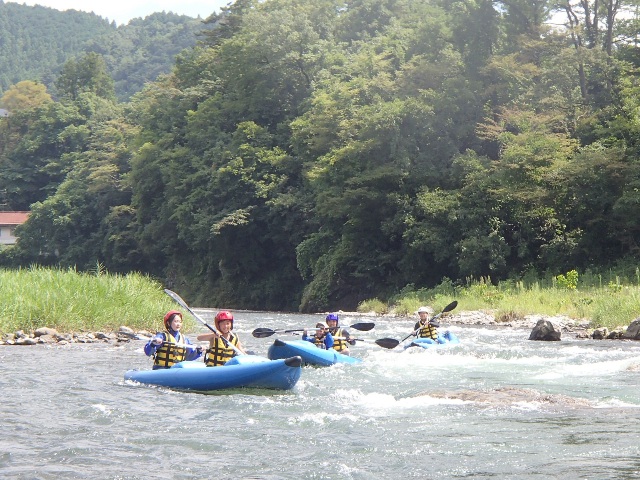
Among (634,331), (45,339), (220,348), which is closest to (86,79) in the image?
(45,339)

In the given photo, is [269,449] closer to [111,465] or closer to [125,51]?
[111,465]

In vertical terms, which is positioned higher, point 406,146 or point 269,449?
point 406,146

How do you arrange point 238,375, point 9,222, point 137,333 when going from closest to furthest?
1. point 238,375
2. point 137,333
3. point 9,222

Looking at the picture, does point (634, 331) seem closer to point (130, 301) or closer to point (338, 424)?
point (130, 301)

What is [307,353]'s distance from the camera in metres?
12.6

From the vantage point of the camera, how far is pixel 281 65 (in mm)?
39719

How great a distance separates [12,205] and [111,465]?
Result: 57315mm

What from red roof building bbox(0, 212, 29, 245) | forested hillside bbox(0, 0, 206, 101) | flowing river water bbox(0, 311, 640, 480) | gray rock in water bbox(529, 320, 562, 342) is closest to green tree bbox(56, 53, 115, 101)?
red roof building bbox(0, 212, 29, 245)

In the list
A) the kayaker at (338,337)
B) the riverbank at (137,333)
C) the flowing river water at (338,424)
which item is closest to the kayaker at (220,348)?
→ the flowing river water at (338,424)

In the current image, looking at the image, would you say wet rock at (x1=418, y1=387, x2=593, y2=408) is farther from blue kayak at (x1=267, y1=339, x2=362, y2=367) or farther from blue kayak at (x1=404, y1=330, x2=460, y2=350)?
blue kayak at (x1=404, y1=330, x2=460, y2=350)

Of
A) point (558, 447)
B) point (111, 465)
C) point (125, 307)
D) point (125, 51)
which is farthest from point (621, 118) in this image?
point (125, 51)

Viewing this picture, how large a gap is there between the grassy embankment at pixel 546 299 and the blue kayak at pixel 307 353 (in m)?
7.58

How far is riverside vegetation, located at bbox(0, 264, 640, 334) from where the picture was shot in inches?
624

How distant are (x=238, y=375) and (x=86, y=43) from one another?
476 feet
